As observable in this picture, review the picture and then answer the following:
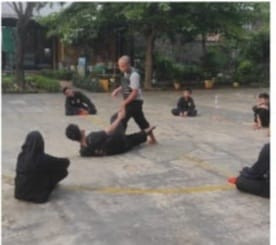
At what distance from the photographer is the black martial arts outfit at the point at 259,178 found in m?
5.51

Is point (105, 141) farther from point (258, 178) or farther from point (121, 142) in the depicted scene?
point (258, 178)

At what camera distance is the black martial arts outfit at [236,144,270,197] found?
18.1ft

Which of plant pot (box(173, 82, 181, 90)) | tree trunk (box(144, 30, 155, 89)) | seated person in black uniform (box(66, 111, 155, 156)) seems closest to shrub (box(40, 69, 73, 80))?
tree trunk (box(144, 30, 155, 89))

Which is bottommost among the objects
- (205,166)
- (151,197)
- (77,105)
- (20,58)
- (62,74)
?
(151,197)

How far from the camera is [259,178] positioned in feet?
18.7

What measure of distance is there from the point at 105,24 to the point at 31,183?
1603 centimetres

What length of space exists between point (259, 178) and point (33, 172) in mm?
2489

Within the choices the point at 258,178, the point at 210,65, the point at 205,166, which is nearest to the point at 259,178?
the point at 258,178

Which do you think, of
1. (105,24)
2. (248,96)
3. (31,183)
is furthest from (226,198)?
(105,24)

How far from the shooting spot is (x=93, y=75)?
21.7 m

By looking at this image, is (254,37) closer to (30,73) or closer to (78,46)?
(78,46)

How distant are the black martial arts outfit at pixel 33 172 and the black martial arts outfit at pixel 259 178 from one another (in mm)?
2204

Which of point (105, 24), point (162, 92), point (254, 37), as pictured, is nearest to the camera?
point (162, 92)

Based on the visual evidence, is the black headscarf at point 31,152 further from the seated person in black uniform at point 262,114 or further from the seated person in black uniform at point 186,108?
the seated person in black uniform at point 186,108
